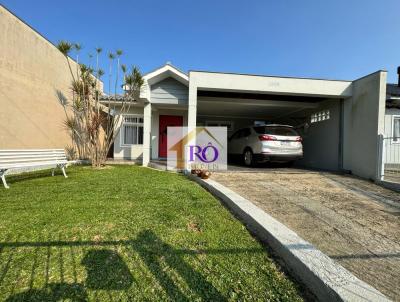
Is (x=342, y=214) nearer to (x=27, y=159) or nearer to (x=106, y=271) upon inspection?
(x=106, y=271)

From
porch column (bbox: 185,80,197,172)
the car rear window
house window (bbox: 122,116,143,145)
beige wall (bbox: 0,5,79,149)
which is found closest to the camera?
beige wall (bbox: 0,5,79,149)

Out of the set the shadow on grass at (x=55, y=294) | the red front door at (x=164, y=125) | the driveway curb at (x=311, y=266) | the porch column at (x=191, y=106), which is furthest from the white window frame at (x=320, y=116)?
the shadow on grass at (x=55, y=294)

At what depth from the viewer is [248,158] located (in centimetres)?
955

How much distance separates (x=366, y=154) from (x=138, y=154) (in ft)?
31.5

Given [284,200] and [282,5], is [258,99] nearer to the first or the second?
[282,5]

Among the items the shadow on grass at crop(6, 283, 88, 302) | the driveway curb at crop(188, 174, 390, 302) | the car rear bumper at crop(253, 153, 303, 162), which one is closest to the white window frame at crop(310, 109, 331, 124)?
the car rear bumper at crop(253, 153, 303, 162)

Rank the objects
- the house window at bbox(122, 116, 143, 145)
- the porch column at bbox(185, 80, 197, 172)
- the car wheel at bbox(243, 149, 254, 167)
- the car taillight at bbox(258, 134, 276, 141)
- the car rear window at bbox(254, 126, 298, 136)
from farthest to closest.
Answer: the house window at bbox(122, 116, 143, 145), the car wheel at bbox(243, 149, 254, 167), the car rear window at bbox(254, 126, 298, 136), the car taillight at bbox(258, 134, 276, 141), the porch column at bbox(185, 80, 197, 172)

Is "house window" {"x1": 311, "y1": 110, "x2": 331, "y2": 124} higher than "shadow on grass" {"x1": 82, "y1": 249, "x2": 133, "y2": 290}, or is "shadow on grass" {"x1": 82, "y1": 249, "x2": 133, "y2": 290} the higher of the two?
"house window" {"x1": 311, "y1": 110, "x2": 331, "y2": 124}

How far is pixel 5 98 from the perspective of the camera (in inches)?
299

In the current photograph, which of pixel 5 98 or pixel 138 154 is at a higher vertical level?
pixel 5 98

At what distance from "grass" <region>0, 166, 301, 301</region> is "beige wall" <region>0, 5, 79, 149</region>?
482 centimetres

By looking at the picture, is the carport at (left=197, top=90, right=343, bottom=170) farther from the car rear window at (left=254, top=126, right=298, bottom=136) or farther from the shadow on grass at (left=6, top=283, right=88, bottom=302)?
the shadow on grass at (left=6, top=283, right=88, bottom=302)

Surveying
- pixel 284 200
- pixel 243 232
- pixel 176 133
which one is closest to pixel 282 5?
pixel 176 133

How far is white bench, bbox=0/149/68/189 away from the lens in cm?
542
